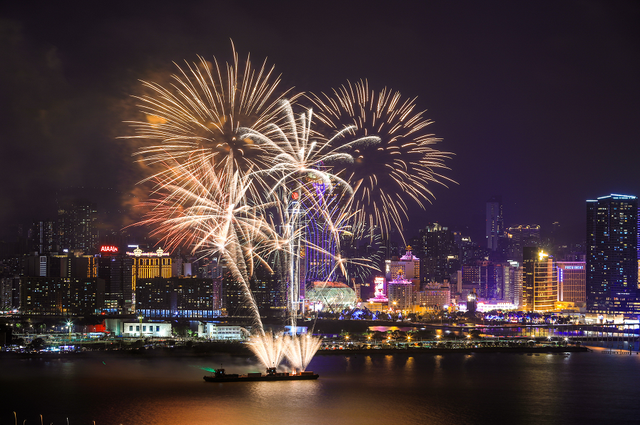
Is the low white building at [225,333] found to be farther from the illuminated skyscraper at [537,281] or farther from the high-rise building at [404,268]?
the high-rise building at [404,268]

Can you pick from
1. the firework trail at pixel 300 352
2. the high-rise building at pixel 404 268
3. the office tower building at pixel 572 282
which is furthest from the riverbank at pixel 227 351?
the high-rise building at pixel 404 268

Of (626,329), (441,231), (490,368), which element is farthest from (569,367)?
(441,231)

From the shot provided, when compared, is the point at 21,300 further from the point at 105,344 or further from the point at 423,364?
the point at 423,364

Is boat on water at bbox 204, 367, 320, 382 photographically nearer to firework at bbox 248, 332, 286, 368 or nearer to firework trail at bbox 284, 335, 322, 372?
firework trail at bbox 284, 335, 322, 372

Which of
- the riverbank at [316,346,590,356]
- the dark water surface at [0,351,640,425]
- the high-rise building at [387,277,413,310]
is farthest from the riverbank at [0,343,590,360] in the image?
the high-rise building at [387,277,413,310]

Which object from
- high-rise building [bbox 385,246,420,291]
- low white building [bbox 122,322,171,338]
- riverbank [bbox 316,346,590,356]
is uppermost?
high-rise building [bbox 385,246,420,291]

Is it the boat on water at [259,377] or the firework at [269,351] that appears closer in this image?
the boat on water at [259,377]

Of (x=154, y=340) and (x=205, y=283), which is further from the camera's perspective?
(x=205, y=283)
